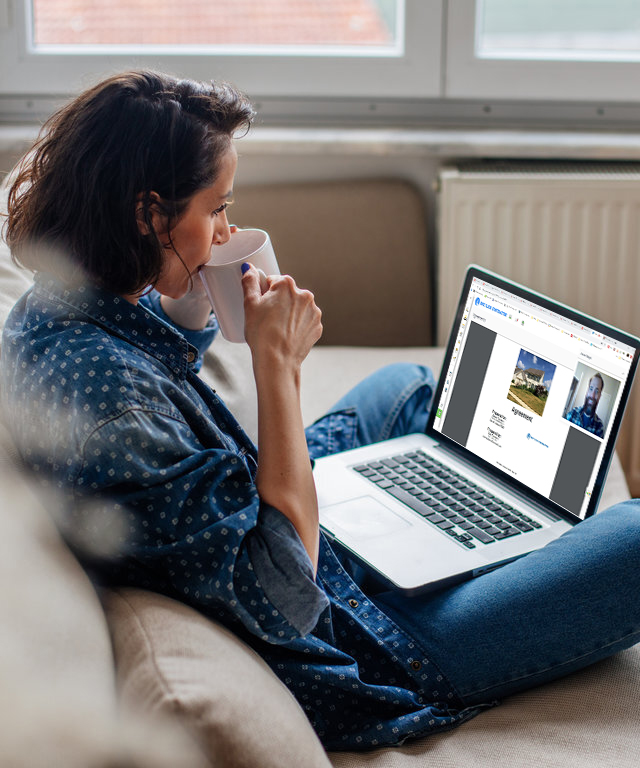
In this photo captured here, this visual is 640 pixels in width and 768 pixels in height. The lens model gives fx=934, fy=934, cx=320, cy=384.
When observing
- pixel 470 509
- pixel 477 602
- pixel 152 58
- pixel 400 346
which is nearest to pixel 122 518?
pixel 477 602

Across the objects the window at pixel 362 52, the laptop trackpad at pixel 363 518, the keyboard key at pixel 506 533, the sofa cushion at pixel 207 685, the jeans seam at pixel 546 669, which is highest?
the window at pixel 362 52

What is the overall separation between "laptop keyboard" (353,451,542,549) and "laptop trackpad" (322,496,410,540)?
4 cm

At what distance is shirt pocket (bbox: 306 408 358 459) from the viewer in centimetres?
145

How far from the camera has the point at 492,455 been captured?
132cm

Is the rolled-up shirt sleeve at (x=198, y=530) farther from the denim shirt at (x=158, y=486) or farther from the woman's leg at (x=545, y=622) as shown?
the woman's leg at (x=545, y=622)

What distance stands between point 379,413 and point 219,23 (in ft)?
3.63

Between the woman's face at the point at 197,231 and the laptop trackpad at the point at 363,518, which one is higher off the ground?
the woman's face at the point at 197,231

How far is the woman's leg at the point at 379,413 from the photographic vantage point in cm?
147

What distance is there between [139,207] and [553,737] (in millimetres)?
693

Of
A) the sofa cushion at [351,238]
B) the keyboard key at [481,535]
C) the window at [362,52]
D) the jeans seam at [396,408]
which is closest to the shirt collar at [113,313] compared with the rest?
the keyboard key at [481,535]

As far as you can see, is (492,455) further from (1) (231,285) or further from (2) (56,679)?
A: (2) (56,679)

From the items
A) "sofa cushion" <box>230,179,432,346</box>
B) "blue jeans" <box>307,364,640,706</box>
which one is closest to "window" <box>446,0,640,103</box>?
"sofa cushion" <box>230,179,432,346</box>

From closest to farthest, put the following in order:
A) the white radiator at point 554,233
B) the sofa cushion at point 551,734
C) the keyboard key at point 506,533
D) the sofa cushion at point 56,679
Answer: the sofa cushion at point 56,679 → the sofa cushion at point 551,734 → the keyboard key at point 506,533 → the white radiator at point 554,233

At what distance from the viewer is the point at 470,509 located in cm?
125
